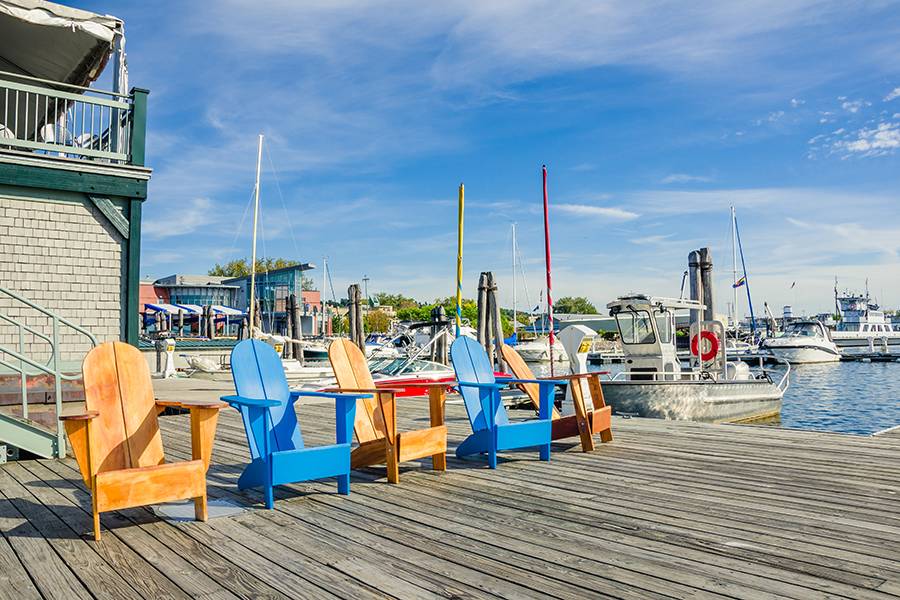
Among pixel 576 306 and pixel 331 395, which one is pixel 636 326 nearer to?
pixel 331 395

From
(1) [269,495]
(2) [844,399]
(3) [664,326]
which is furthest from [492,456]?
(2) [844,399]

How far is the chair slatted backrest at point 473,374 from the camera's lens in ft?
17.7

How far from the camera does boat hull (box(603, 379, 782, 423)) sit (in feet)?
38.0

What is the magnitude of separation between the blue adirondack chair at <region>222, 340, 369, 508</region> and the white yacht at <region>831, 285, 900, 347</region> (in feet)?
211

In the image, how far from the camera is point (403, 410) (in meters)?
10.0

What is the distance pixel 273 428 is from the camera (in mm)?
4324

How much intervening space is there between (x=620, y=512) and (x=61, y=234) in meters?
8.36

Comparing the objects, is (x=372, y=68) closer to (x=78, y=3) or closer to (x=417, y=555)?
(x=78, y=3)

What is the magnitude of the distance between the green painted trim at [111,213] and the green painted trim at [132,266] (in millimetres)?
75

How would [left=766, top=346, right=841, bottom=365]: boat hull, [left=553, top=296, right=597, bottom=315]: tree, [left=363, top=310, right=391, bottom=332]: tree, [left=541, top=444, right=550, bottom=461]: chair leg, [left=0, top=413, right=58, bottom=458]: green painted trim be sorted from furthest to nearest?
[left=553, top=296, right=597, bottom=315]: tree → [left=363, top=310, right=391, bottom=332]: tree → [left=766, top=346, right=841, bottom=365]: boat hull → [left=541, top=444, right=550, bottom=461]: chair leg → [left=0, top=413, right=58, bottom=458]: green painted trim

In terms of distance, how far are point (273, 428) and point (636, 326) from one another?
9.39m

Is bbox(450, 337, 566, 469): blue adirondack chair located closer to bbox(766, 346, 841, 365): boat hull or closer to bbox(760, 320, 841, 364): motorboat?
bbox(760, 320, 841, 364): motorboat

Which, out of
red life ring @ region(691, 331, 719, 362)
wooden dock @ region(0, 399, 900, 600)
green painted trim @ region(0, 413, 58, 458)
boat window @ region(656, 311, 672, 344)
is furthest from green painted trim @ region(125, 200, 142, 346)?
red life ring @ region(691, 331, 719, 362)

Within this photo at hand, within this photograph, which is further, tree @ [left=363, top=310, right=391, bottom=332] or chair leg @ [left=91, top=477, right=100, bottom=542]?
tree @ [left=363, top=310, right=391, bottom=332]
